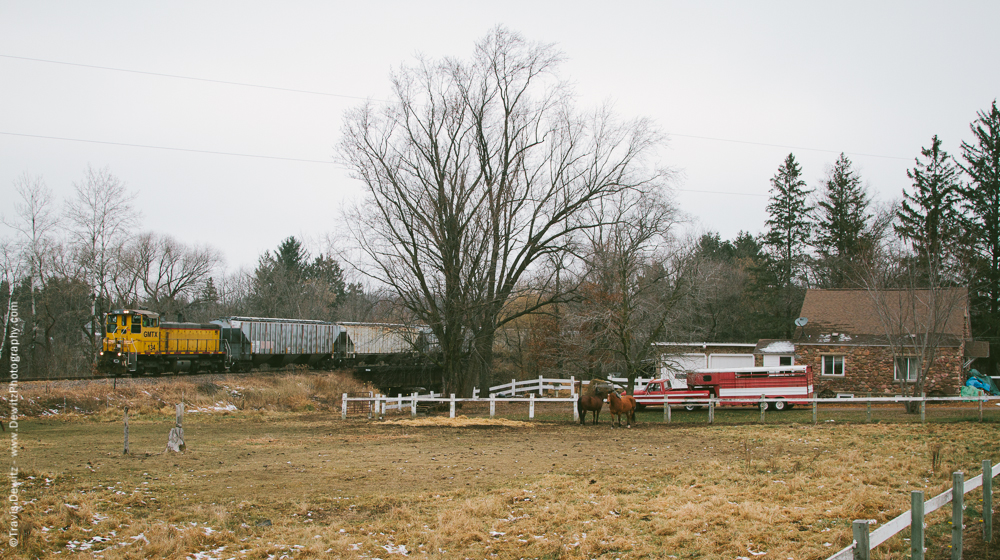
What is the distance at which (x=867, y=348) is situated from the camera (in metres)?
35.0

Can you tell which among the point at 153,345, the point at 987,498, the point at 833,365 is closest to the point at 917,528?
the point at 987,498

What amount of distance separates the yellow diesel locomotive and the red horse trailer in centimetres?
2425

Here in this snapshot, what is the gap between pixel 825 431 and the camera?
763 inches

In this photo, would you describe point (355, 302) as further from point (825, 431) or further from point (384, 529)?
point (384, 529)

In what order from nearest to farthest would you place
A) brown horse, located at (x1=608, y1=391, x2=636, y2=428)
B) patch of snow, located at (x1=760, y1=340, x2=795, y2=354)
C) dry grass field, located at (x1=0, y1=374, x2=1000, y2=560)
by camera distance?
dry grass field, located at (x1=0, y1=374, x2=1000, y2=560) → brown horse, located at (x1=608, y1=391, x2=636, y2=428) → patch of snow, located at (x1=760, y1=340, x2=795, y2=354)

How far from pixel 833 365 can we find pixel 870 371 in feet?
5.82

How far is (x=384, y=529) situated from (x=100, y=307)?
167 ft

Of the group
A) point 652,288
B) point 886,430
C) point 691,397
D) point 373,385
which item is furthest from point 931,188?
point 373,385

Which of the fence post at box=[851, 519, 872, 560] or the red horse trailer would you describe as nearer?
the fence post at box=[851, 519, 872, 560]

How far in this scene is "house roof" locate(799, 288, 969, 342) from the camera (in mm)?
28922

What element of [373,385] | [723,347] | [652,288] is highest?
[652,288]

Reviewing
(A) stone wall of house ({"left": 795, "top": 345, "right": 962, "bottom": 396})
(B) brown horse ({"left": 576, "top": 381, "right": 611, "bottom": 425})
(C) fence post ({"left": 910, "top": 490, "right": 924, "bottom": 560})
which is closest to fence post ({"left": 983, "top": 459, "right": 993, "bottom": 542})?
(C) fence post ({"left": 910, "top": 490, "right": 924, "bottom": 560})

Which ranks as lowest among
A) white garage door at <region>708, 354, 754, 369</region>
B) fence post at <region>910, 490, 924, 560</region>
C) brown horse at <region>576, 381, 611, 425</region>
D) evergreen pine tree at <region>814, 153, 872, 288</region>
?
brown horse at <region>576, 381, 611, 425</region>

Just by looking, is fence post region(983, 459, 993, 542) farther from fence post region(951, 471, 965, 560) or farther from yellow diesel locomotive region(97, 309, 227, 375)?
yellow diesel locomotive region(97, 309, 227, 375)
